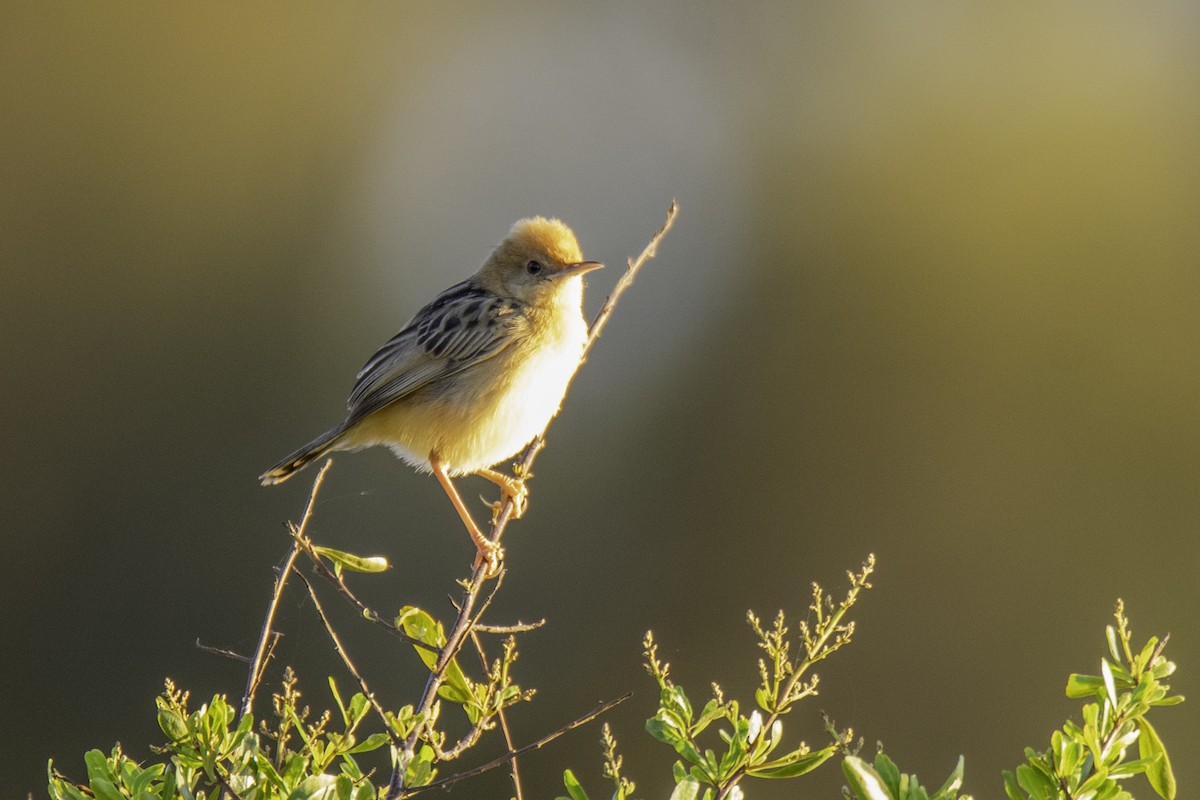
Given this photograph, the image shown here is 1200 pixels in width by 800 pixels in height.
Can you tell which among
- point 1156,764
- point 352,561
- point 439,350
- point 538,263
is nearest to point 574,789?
point 352,561

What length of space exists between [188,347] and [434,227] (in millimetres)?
6859

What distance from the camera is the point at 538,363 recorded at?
5988mm

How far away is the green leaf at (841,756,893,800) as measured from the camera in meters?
2.35

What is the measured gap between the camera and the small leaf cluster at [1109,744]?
2523 millimetres

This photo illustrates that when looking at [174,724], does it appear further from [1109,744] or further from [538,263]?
[538,263]

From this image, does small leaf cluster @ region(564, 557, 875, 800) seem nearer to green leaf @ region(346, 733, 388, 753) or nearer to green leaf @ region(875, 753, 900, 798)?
green leaf @ region(875, 753, 900, 798)

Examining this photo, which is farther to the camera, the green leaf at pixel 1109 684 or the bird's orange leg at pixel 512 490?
the bird's orange leg at pixel 512 490

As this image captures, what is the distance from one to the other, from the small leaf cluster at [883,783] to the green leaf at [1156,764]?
1.21ft

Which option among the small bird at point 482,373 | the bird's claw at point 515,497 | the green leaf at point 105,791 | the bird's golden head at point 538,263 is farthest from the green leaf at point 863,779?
the bird's golden head at point 538,263

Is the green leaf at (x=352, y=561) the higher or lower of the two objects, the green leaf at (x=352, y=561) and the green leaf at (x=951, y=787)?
the higher

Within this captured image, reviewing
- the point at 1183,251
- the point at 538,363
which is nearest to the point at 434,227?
the point at 1183,251

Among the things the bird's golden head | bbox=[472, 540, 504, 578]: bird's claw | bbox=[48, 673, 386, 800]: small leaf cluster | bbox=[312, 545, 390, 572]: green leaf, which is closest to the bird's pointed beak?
the bird's golden head

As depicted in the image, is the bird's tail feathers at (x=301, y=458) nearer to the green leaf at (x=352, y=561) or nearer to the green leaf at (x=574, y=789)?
the green leaf at (x=352, y=561)

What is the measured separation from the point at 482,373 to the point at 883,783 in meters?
3.77
